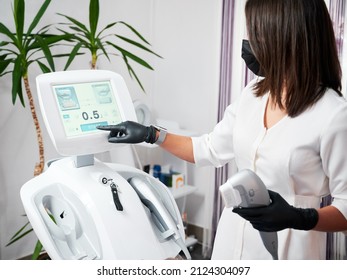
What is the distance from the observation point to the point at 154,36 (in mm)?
3023

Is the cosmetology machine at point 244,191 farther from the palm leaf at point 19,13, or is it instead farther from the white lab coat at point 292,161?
the palm leaf at point 19,13

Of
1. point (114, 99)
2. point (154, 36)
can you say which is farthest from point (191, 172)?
point (114, 99)

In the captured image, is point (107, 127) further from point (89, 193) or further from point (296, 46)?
point (296, 46)

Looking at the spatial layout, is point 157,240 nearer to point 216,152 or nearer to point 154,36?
point 216,152

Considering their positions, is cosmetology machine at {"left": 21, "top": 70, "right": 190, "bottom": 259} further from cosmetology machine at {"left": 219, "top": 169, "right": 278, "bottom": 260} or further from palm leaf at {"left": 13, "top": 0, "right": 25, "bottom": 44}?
palm leaf at {"left": 13, "top": 0, "right": 25, "bottom": 44}

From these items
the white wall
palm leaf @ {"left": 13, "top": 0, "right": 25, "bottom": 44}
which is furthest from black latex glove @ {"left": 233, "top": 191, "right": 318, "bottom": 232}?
the white wall

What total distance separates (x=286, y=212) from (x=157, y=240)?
1.12ft

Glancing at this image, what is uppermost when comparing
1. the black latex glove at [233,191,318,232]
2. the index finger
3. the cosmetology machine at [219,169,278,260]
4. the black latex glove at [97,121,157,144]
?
the index finger

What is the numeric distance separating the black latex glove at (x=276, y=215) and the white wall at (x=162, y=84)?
168 centimetres

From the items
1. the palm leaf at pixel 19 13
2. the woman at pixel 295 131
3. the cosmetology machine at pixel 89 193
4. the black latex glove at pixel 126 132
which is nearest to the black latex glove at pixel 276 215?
the woman at pixel 295 131

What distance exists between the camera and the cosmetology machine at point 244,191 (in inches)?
37.6

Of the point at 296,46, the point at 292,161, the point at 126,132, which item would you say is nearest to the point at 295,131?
the point at 292,161

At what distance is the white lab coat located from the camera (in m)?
1.08

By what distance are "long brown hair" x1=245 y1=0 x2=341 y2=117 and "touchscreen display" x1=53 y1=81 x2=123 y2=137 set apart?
424mm
